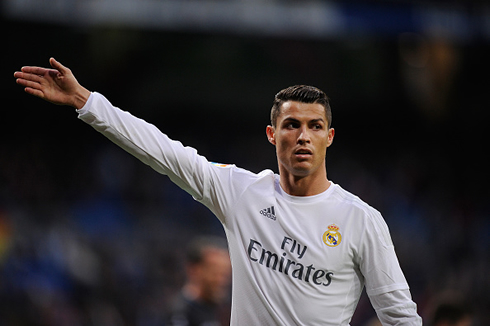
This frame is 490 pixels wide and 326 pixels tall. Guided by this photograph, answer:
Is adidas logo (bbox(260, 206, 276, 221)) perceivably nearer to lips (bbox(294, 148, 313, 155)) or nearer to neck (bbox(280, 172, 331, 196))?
neck (bbox(280, 172, 331, 196))

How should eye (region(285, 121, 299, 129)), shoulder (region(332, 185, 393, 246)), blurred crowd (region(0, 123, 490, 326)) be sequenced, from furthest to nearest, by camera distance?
blurred crowd (region(0, 123, 490, 326)) → eye (region(285, 121, 299, 129)) → shoulder (region(332, 185, 393, 246))

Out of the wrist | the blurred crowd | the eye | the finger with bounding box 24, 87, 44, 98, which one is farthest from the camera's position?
the blurred crowd

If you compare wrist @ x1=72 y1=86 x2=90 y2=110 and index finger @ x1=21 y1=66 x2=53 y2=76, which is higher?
index finger @ x1=21 y1=66 x2=53 y2=76

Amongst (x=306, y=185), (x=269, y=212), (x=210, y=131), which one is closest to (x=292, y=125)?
(x=306, y=185)

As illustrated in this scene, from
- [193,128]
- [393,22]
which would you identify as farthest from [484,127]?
[193,128]

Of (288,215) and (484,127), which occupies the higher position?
(484,127)

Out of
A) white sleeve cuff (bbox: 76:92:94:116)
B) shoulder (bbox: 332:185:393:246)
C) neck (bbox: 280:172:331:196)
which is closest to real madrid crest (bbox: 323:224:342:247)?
shoulder (bbox: 332:185:393:246)

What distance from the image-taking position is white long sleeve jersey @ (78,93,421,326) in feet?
10.6

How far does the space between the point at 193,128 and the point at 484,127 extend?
8248 mm

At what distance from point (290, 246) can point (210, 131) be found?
13.2 metres

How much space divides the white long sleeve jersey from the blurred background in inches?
289

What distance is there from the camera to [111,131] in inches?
125

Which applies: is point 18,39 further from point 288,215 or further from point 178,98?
point 288,215

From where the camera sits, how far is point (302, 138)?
3.33 meters
